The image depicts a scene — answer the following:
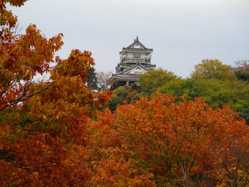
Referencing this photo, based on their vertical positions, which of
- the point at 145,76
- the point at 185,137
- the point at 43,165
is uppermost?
the point at 145,76

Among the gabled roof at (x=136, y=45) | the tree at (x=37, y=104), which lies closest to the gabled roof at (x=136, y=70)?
the gabled roof at (x=136, y=45)

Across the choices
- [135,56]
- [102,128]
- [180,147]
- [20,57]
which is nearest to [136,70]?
[135,56]

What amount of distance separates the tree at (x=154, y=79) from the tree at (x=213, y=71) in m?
4.80

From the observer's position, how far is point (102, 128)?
33.3 meters

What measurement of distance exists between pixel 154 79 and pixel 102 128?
2708cm

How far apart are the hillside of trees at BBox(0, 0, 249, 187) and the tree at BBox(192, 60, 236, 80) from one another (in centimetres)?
69

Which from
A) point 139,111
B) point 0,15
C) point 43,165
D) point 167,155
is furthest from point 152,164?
point 0,15

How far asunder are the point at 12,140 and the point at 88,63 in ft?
7.93

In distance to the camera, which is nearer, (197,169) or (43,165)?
(43,165)

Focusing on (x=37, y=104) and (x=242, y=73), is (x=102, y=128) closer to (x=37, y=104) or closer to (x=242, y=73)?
(x=37, y=104)

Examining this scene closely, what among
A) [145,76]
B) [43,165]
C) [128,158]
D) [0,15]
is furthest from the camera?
[145,76]

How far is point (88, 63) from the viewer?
1305 centimetres

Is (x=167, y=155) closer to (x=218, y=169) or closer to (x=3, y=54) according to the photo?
(x=218, y=169)

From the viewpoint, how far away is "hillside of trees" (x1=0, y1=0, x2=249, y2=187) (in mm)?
12531
